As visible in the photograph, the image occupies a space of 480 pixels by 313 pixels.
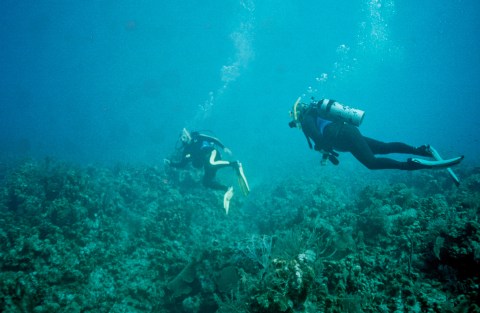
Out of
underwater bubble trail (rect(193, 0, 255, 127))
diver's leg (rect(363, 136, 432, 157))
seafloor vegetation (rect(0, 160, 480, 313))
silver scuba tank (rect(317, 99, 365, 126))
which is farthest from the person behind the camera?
underwater bubble trail (rect(193, 0, 255, 127))

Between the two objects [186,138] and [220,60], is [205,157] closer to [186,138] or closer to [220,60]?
[186,138]

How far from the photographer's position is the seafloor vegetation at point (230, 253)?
288 centimetres

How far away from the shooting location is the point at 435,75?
167625 millimetres

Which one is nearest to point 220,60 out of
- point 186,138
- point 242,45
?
point 242,45

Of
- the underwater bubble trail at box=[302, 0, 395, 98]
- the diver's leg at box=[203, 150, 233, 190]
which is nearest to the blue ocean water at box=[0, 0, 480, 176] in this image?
the underwater bubble trail at box=[302, 0, 395, 98]

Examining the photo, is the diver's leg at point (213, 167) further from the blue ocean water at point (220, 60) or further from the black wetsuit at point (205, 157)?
the blue ocean water at point (220, 60)

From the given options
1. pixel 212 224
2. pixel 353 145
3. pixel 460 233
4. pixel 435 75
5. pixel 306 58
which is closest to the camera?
pixel 460 233

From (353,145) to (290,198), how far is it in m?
7.79

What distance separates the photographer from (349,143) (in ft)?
19.2

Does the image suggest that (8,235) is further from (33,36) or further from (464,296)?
(33,36)

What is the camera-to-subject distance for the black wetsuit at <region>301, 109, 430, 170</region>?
557 cm

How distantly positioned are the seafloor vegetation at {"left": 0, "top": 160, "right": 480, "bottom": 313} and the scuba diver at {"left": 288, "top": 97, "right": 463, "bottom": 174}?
129 centimetres

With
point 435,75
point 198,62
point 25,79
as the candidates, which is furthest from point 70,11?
point 435,75

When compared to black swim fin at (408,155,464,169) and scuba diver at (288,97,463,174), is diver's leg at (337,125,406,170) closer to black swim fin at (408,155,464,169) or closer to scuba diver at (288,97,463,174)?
scuba diver at (288,97,463,174)
